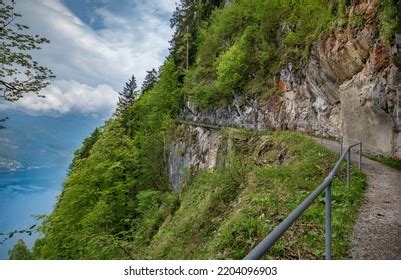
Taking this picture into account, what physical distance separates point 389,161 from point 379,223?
25.9ft

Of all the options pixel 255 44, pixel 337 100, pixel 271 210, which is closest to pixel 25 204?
pixel 255 44

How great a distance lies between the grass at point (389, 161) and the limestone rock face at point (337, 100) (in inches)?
11.6

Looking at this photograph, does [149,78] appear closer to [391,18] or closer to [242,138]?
[242,138]

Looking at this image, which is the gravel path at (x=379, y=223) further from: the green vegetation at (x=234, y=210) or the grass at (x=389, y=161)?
the grass at (x=389, y=161)

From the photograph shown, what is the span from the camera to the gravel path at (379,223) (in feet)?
16.3

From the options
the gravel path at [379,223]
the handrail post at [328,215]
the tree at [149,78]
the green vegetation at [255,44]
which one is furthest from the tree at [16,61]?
the tree at [149,78]

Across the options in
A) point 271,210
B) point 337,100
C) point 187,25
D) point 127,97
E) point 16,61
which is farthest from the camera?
point 187,25

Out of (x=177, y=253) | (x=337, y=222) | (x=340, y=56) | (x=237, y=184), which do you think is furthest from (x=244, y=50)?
(x=337, y=222)

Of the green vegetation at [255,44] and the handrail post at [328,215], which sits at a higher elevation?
the green vegetation at [255,44]

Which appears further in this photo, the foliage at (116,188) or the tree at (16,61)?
the foliage at (116,188)

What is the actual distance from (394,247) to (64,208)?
22.6 metres

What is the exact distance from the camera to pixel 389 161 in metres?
13.0

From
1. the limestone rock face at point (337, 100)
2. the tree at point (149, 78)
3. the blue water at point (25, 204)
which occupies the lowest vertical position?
the blue water at point (25, 204)

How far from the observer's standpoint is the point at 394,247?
510cm
